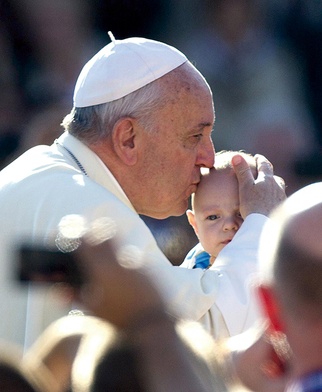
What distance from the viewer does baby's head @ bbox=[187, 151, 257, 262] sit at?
13.6ft

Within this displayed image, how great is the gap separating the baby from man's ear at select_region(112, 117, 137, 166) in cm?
31

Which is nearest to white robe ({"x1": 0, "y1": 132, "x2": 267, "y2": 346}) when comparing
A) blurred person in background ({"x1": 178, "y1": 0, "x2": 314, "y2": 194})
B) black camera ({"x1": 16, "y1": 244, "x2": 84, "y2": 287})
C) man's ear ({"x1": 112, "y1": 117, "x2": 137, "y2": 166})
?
man's ear ({"x1": 112, "y1": 117, "x2": 137, "y2": 166})

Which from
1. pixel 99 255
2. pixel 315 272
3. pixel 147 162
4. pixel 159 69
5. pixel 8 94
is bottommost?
pixel 8 94

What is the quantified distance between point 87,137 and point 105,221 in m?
2.78

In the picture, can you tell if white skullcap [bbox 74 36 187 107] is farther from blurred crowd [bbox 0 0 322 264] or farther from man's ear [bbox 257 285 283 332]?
man's ear [bbox 257 285 283 332]

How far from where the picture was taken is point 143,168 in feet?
13.3

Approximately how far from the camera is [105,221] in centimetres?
127

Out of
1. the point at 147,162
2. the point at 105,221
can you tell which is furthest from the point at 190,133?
the point at 105,221

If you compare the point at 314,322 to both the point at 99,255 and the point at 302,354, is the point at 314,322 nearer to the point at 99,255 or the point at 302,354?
the point at 302,354

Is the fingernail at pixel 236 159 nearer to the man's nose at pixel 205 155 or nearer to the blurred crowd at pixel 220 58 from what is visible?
the man's nose at pixel 205 155

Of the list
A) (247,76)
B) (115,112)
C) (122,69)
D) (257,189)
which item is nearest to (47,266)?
(257,189)

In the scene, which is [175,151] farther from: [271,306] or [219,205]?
[271,306]

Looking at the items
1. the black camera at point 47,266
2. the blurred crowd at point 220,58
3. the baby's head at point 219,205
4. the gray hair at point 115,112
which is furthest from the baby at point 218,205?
the black camera at point 47,266

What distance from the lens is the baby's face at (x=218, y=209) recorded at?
4141 mm
